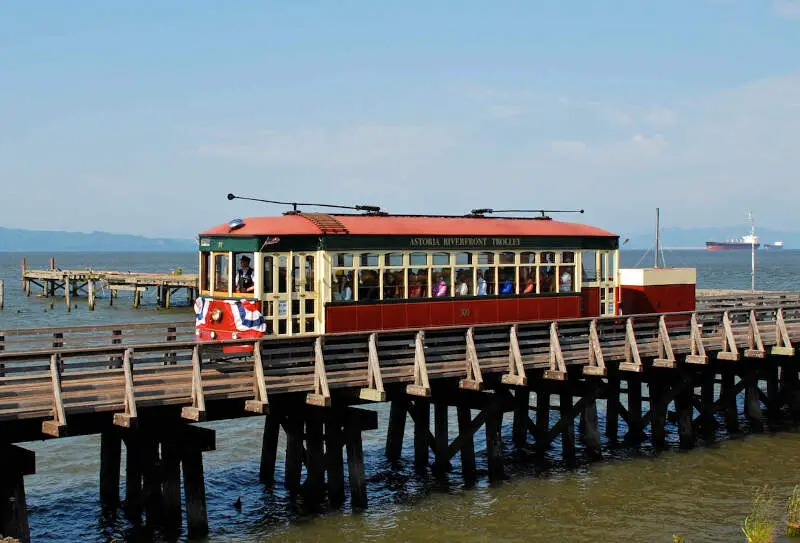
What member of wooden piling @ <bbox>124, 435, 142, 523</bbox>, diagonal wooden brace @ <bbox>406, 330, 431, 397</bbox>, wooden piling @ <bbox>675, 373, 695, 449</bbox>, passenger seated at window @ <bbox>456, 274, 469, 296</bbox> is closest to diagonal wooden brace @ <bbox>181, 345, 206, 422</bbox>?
wooden piling @ <bbox>124, 435, 142, 523</bbox>

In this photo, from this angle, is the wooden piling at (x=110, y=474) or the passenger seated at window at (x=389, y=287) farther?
the passenger seated at window at (x=389, y=287)

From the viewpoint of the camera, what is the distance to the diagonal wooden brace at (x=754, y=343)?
25.3 metres

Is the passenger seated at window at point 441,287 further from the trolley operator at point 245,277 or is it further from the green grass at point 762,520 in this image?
the green grass at point 762,520

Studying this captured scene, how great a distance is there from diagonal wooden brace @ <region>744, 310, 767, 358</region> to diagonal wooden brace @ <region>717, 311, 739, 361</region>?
349mm

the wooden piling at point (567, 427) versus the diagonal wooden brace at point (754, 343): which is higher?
the diagonal wooden brace at point (754, 343)

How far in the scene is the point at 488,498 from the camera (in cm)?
2119

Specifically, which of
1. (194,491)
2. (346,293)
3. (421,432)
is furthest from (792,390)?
(194,491)

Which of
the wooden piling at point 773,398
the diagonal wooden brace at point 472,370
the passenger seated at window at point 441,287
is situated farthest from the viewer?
the wooden piling at point 773,398

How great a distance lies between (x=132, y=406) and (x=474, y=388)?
6.84 metres

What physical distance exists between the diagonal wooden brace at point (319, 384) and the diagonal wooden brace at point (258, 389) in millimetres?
900

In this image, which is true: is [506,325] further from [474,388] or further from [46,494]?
[46,494]

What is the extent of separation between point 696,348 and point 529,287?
419 cm

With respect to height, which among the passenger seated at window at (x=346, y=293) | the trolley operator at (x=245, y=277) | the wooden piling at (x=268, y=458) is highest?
the trolley operator at (x=245, y=277)

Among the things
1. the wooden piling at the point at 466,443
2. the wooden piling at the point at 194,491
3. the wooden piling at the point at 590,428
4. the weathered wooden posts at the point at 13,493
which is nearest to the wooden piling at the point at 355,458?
the wooden piling at the point at 194,491
